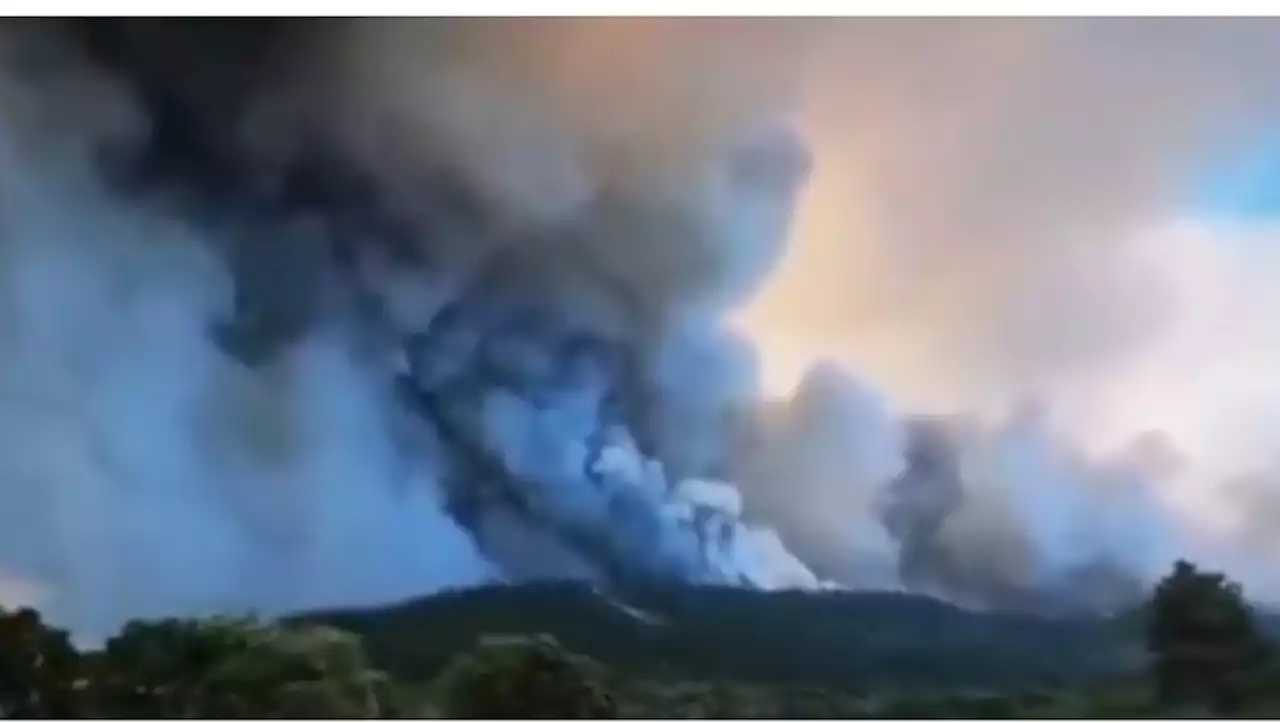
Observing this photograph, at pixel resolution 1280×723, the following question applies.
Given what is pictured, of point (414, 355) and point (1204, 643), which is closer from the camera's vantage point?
point (1204, 643)

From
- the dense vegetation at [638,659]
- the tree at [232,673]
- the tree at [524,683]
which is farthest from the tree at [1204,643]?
the tree at [232,673]

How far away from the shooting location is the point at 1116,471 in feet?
6.23

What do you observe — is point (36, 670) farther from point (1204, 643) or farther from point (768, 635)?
point (1204, 643)

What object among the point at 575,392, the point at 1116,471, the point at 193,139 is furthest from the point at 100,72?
the point at 1116,471

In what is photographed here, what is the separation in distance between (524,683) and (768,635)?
34cm

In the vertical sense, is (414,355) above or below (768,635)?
above

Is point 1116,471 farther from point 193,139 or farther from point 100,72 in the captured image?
point 100,72

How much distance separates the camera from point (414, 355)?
197 centimetres

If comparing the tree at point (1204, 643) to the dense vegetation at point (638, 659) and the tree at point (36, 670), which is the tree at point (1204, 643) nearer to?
the dense vegetation at point (638, 659)

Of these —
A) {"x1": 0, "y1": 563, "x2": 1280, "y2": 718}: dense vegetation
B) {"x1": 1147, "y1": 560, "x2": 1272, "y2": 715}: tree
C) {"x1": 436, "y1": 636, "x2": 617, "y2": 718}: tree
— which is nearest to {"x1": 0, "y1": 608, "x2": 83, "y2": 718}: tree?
{"x1": 0, "y1": 563, "x2": 1280, "y2": 718}: dense vegetation

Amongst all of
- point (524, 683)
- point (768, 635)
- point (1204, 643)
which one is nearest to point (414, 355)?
point (524, 683)

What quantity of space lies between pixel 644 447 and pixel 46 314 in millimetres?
869

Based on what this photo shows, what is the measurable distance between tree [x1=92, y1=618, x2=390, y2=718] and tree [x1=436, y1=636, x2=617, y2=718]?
0.11 m

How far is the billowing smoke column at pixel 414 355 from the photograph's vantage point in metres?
1.92
